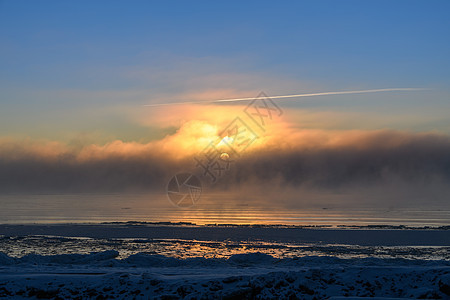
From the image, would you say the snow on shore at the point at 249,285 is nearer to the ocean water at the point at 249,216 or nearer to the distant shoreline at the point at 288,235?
the distant shoreline at the point at 288,235

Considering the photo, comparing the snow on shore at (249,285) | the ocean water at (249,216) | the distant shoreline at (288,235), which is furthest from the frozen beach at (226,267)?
the ocean water at (249,216)

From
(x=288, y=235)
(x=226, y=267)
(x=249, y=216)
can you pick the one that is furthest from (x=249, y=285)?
(x=249, y=216)

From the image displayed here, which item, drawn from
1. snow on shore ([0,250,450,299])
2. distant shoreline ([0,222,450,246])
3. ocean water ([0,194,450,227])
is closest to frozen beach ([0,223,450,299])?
snow on shore ([0,250,450,299])

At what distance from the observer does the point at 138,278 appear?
12438 millimetres

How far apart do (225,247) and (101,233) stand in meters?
12.9

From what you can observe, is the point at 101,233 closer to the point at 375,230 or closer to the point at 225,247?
the point at 225,247

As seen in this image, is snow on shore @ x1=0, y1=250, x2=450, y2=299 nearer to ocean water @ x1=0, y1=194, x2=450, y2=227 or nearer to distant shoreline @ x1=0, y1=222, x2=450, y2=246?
distant shoreline @ x1=0, y1=222, x2=450, y2=246

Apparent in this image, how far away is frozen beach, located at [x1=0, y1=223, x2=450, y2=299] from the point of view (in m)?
11.8

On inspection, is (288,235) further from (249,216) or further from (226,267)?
(249,216)

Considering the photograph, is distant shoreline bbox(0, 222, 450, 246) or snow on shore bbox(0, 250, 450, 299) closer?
snow on shore bbox(0, 250, 450, 299)

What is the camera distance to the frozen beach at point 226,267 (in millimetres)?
11758

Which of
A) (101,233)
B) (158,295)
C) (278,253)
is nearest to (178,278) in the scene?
(158,295)

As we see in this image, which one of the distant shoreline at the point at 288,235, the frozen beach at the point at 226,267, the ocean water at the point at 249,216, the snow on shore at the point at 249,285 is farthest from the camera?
the ocean water at the point at 249,216

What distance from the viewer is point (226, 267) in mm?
16359
